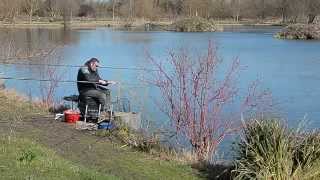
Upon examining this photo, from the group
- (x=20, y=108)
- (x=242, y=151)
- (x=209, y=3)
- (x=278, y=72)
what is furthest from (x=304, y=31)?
(x=242, y=151)

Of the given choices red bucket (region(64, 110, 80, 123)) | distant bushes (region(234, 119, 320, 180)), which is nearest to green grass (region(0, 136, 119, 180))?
distant bushes (region(234, 119, 320, 180))

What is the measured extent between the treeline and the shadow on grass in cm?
7289

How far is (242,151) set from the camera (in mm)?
9016

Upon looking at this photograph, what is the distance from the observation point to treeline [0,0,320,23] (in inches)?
3273

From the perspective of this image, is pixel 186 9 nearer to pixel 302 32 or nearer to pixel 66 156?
pixel 302 32

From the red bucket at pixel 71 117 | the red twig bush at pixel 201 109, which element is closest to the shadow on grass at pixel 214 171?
the red twig bush at pixel 201 109

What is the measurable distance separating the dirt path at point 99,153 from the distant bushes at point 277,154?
934 mm

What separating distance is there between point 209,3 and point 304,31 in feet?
129

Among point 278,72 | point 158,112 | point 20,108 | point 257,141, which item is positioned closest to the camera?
point 257,141

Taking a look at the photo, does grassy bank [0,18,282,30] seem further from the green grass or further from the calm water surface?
the green grass

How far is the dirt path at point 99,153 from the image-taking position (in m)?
8.80

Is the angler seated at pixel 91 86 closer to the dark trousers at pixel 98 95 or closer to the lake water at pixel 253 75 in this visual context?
the dark trousers at pixel 98 95

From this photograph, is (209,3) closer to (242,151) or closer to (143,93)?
(143,93)

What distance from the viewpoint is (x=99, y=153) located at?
9.66 m
